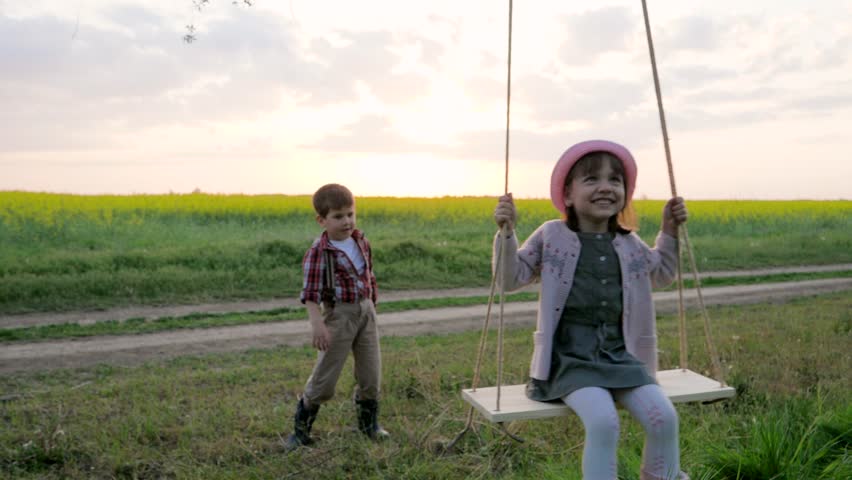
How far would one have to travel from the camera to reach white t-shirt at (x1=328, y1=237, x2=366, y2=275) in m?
4.77

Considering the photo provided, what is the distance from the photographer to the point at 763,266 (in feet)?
58.1

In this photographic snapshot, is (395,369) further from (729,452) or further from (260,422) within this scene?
(729,452)

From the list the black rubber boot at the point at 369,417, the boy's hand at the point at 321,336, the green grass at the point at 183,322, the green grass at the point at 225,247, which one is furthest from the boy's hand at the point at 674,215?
the green grass at the point at 225,247

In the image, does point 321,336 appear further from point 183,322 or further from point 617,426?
point 183,322

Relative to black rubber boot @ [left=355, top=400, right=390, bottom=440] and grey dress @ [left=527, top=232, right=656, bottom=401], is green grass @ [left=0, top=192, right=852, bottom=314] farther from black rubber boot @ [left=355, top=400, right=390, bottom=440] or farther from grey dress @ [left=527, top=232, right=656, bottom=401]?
grey dress @ [left=527, top=232, right=656, bottom=401]

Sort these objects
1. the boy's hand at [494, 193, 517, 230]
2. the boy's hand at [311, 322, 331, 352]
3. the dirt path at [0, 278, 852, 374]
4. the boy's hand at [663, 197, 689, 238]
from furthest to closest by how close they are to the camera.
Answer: the dirt path at [0, 278, 852, 374] → the boy's hand at [311, 322, 331, 352] → the boy's hand at [663, 197, 689, 238] → the boy's hand at [494, 193, 517, 230]

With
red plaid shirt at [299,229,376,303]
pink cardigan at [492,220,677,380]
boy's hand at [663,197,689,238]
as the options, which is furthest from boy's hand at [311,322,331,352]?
boy's hand at [663,197,689,238]

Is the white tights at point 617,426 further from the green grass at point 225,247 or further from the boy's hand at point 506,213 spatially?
the green grass at point 225,247

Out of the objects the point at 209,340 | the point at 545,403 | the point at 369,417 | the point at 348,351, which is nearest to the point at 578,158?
the point at 545,403

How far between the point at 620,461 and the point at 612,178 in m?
1.40

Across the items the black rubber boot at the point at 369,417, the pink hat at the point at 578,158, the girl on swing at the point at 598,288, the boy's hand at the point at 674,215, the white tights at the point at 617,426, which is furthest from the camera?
the black rubber boot at the point at 369,417

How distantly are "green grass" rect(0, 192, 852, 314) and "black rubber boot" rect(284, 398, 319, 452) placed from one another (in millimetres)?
7315

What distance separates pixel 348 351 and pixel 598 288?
6.05 ft

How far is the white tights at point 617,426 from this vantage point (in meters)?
3.17
